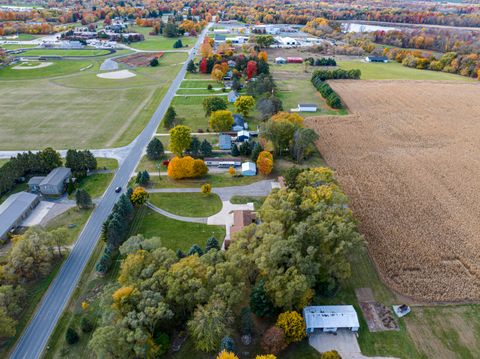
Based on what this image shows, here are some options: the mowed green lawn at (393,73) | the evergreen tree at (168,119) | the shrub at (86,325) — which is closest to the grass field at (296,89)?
the mowed green lawn at (393,73)

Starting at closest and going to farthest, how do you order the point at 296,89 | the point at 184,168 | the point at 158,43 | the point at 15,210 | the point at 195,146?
the point at 15,210, the point at 184,168, the point at 195,146, the point at 296,89, the point at 158,43

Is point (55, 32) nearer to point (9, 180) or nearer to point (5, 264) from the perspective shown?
point (9, 180)

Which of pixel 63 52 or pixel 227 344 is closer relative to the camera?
pixel 227 344

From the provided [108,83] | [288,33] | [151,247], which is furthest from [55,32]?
[151,247]

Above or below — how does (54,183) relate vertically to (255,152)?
above

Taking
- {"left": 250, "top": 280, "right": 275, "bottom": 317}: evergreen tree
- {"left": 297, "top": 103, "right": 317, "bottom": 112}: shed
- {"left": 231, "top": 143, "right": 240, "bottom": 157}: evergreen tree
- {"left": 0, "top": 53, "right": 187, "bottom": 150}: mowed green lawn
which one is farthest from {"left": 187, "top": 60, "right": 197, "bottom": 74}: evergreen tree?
{"left": 250, "top": 280, "right": 275, "bottom": 317}: evergreen tree

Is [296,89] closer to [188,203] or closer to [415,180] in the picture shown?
[415,180]

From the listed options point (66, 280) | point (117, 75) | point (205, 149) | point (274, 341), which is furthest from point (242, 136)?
point (117, 75)
